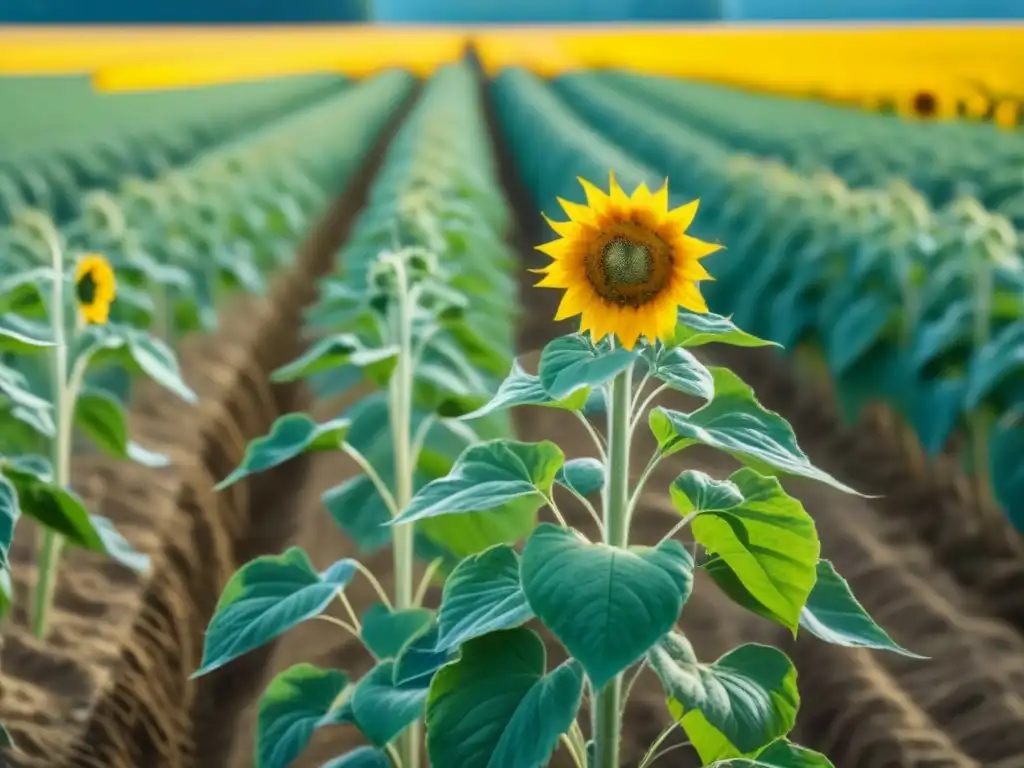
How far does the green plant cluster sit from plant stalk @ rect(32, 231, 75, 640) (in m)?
0.43

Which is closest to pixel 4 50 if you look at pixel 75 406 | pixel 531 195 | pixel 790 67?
pixel 790 67

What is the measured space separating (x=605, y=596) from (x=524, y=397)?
249 millimetres

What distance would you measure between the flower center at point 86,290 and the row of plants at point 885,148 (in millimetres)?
2719

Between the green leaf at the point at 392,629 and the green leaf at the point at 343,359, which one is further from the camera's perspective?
the green leaf at the point at 343,359

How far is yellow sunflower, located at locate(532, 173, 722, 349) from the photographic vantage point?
1.18 metres

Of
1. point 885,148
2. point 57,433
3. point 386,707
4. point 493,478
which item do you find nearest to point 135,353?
point 57,433

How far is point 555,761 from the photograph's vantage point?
2.32 meters

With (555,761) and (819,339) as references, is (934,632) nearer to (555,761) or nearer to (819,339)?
(555,761)

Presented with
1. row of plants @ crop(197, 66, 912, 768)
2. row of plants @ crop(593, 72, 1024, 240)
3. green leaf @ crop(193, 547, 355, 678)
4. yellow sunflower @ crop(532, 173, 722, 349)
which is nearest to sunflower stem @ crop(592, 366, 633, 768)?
row of plants @ crop(197, 66, 912, 768)

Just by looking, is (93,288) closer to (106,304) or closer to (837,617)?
(106,304)

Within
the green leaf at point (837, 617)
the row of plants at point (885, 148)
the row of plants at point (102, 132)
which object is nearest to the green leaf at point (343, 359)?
the green leaf at point (837, 617)

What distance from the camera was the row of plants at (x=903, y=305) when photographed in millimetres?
3260

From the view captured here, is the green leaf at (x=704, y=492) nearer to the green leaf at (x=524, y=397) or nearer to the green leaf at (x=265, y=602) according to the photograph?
the green leaf at (x=524, y=397)

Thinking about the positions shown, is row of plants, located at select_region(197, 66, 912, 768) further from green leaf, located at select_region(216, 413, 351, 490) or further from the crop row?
the crop row
